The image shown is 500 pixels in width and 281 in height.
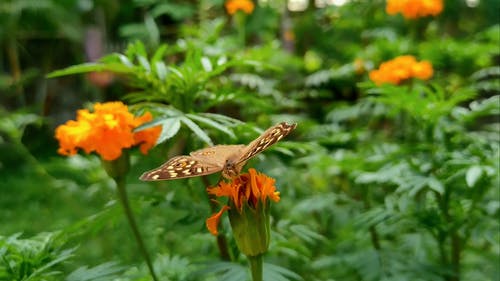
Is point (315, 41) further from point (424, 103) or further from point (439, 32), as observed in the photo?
point (424, 103)

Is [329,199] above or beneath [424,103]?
beneath

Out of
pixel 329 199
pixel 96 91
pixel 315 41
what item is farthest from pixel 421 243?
pixel 96 91

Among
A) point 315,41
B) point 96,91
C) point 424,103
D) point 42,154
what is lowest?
point 42,154

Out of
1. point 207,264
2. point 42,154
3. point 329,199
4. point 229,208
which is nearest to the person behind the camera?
point 229,208

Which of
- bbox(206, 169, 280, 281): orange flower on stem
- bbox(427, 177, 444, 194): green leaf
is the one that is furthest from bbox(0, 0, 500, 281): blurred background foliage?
bbox(206, 169, 280, 281): orange flower on stem

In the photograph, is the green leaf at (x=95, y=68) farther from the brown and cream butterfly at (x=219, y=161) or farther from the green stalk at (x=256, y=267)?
the green stalk at (x=256, y=267)

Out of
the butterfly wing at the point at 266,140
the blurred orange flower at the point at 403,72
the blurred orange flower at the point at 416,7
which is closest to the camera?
the butterfly wing at the point at 266,140

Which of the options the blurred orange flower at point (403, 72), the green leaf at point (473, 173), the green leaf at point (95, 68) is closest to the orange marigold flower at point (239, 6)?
the blurred orange flower at point (403, 72)
